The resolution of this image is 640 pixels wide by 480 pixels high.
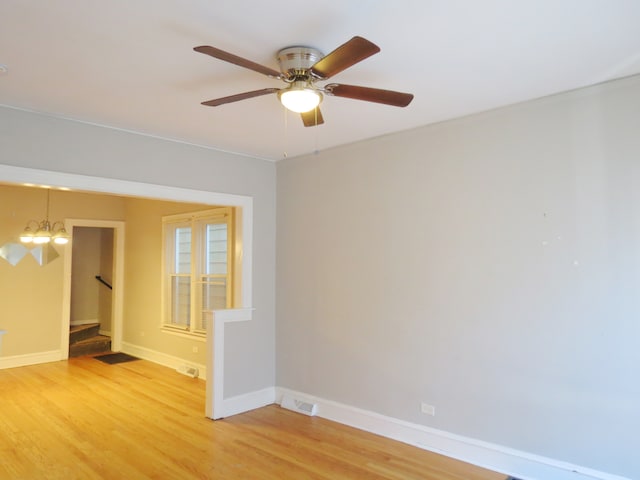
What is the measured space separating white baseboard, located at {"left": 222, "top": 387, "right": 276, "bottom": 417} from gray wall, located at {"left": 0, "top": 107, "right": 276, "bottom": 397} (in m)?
0.07

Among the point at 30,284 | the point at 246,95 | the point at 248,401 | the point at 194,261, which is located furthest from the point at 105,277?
the point at 246,95

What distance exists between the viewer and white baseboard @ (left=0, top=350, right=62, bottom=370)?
6.33 meters

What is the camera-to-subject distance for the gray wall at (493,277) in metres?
2.79

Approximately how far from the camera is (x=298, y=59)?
2.35 m

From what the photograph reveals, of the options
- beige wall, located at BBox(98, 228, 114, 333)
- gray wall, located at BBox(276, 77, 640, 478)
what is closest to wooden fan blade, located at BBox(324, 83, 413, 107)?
gray wall, located at BBox(276, 77, 640, 478)

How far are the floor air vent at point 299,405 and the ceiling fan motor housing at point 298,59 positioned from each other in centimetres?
340

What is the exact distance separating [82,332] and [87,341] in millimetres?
492

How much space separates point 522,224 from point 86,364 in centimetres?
656

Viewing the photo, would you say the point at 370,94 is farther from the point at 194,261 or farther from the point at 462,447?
the point at 194,261

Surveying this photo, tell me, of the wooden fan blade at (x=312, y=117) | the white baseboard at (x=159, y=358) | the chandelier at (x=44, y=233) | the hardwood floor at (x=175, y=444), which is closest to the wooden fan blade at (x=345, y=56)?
the wooden fan blade at (x=312, y=117)

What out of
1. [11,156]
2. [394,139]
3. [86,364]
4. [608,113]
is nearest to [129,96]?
[11,156]

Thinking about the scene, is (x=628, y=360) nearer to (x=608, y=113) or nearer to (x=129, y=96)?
(x=608, y=113)

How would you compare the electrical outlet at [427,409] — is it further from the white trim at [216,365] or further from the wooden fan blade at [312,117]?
the wooden fan blade at [312,117]

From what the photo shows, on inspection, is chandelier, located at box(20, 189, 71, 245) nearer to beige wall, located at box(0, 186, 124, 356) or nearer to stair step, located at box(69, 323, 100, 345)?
beige wall, located at box(0, 186, 124, 356)
